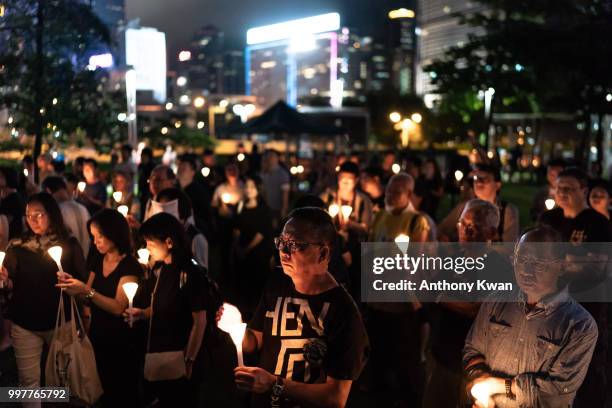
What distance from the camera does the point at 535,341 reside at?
10.1 feet

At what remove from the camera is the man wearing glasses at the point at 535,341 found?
119 inches

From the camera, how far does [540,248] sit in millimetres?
3166

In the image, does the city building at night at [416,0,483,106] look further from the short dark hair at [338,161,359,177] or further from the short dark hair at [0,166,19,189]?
the short dark hair at [0,166,19,189]

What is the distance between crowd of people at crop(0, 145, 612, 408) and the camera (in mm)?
3072

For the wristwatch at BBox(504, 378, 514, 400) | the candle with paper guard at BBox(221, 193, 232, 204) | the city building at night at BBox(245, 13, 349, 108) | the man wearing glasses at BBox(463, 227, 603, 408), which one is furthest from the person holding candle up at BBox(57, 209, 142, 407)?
the city building at night at BBox(245, 13, 349, 108)

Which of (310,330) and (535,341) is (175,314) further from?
(535,341)

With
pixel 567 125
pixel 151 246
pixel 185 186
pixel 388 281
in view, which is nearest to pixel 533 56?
pixel 185 186

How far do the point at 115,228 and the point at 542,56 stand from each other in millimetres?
15169

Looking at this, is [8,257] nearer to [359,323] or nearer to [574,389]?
[359,323]

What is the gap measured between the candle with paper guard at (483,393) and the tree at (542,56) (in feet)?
46.9

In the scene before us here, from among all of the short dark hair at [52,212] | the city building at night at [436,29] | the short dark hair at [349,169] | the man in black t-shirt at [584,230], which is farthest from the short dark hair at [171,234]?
the city building at night at [436,29]

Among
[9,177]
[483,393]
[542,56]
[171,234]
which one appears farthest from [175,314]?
[542,56]

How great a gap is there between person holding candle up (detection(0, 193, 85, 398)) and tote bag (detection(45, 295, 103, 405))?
419mm

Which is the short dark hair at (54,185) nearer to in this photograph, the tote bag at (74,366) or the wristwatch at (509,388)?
the tote bag at (74,366)
